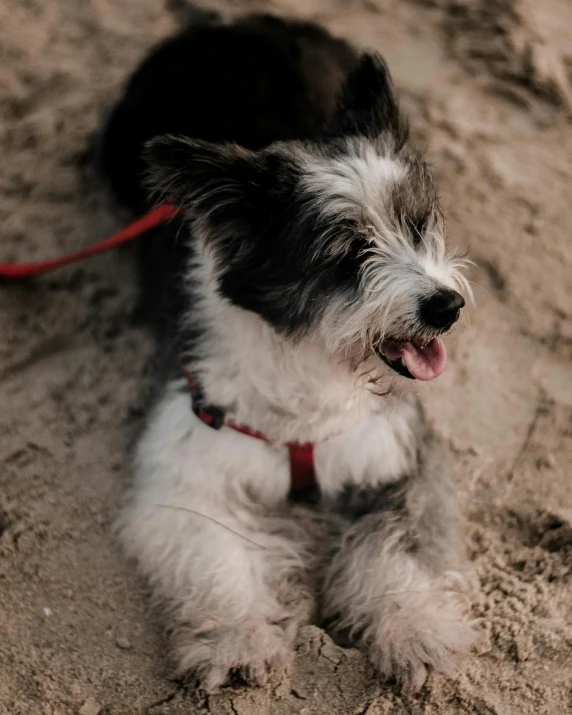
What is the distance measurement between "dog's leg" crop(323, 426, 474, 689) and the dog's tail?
4036 mm

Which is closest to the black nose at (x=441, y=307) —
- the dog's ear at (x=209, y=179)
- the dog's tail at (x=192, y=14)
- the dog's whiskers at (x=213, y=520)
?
the dog's ear at (x=209, y=179)

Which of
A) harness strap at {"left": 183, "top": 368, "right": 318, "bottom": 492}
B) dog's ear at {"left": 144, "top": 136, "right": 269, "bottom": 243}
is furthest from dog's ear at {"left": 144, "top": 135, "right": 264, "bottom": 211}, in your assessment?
A: harness strap at {"left": 183, "top": 368, "right": 318, "bottom": 492}

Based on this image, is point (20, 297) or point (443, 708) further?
point (20, 297)

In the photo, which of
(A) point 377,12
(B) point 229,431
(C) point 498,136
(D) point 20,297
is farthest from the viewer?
(A) point 377,12

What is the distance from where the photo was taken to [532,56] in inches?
229

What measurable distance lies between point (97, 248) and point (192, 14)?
2.89 m

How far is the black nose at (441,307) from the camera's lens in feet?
9.06

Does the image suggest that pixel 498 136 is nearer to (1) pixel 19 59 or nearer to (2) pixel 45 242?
(2) pixel 45 242

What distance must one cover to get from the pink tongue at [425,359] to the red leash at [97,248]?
1.70m

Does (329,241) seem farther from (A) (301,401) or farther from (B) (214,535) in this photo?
(B) (214,535)

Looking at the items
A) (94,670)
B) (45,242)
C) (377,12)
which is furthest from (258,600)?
(377,12)

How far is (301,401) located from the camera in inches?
129

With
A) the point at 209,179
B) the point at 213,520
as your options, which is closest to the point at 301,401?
the point at 213,520

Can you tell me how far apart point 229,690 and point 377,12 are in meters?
5.40
